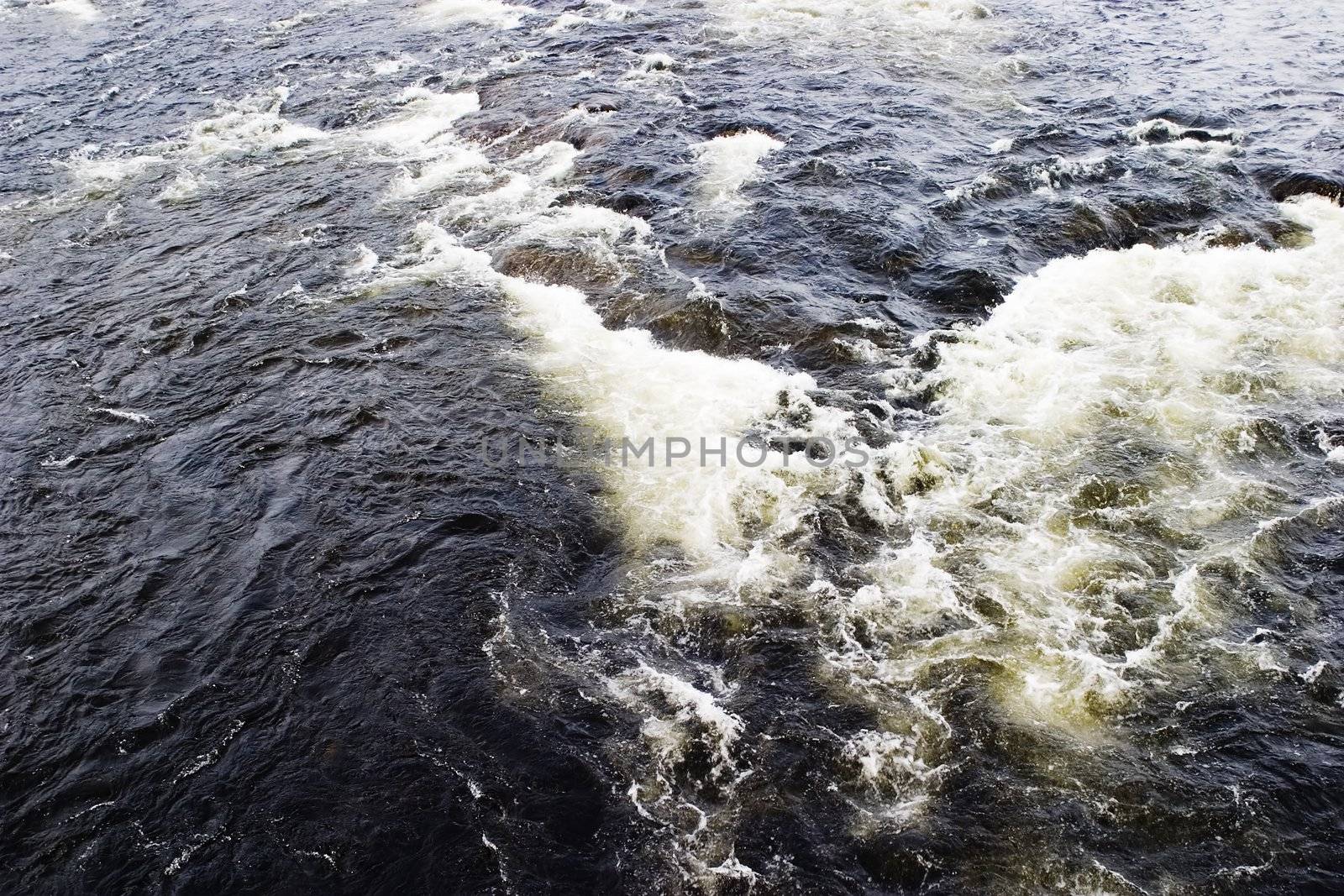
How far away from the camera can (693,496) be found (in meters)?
9.10

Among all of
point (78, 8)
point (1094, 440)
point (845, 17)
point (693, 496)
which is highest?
point (78, 8)

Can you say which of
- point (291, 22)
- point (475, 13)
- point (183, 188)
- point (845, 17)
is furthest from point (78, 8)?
point (845, 17)

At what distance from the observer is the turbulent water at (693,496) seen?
251 inches

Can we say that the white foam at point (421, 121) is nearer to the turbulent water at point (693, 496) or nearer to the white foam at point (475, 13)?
the turbulent water at point (693, 496)

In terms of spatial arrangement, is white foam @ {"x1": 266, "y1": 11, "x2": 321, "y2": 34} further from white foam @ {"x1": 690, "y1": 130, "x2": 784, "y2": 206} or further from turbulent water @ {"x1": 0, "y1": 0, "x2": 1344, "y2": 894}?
→ white foam @ {"x1": 690, "y1": 130, "x2": 784, "y2": 206}

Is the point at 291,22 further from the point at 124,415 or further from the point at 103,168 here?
the point at 124,415

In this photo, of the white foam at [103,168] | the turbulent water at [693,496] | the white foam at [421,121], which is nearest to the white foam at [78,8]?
the turbulent water at [693,496]

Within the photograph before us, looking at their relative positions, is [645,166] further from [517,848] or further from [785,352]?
[517,848]

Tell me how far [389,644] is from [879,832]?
437cm

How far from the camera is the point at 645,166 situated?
15250 millimetres

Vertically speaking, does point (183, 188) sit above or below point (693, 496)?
above

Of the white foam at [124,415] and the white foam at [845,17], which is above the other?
the white foam at [845,17]

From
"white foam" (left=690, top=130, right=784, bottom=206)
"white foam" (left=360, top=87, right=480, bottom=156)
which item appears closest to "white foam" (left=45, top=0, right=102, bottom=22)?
"white foam" (left=360, top=87, right=480, bottom=156)

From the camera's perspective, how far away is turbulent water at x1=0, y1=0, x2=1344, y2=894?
251 inches
